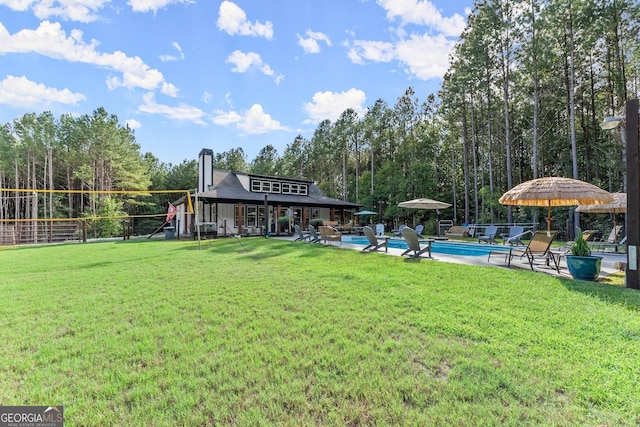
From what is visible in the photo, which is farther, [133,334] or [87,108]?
[87,108]

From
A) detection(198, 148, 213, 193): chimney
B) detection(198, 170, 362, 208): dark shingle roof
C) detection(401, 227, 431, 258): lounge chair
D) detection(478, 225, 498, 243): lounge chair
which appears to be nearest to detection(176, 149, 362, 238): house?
detection(198, 170, 362, 208): dark shingle roof

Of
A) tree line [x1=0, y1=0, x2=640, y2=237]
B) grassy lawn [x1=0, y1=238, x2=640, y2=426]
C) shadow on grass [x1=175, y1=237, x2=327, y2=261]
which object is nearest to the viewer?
grassy lawn [x1=0, y1=238, x2=640, y2=426]

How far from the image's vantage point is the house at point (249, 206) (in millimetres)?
18969

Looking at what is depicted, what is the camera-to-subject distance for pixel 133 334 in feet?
10.6

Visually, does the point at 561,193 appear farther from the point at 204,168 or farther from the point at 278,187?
the point at 278,187

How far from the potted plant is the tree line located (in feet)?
38.0

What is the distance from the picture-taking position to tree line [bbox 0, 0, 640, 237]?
1617 cm

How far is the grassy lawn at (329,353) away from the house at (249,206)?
41.3ft

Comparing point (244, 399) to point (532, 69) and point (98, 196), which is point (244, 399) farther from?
point (98, 196)

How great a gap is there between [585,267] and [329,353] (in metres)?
5.68

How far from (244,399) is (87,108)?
35.8 m

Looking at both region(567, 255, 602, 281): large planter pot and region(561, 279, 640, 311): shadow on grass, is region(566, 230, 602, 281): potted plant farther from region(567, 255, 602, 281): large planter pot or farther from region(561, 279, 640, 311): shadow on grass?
region(561, 279, 640, 311): shadow on grass

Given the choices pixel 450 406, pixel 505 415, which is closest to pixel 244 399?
pixel 450 406

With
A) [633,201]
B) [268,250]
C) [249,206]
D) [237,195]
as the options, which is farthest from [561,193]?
[249,206]
